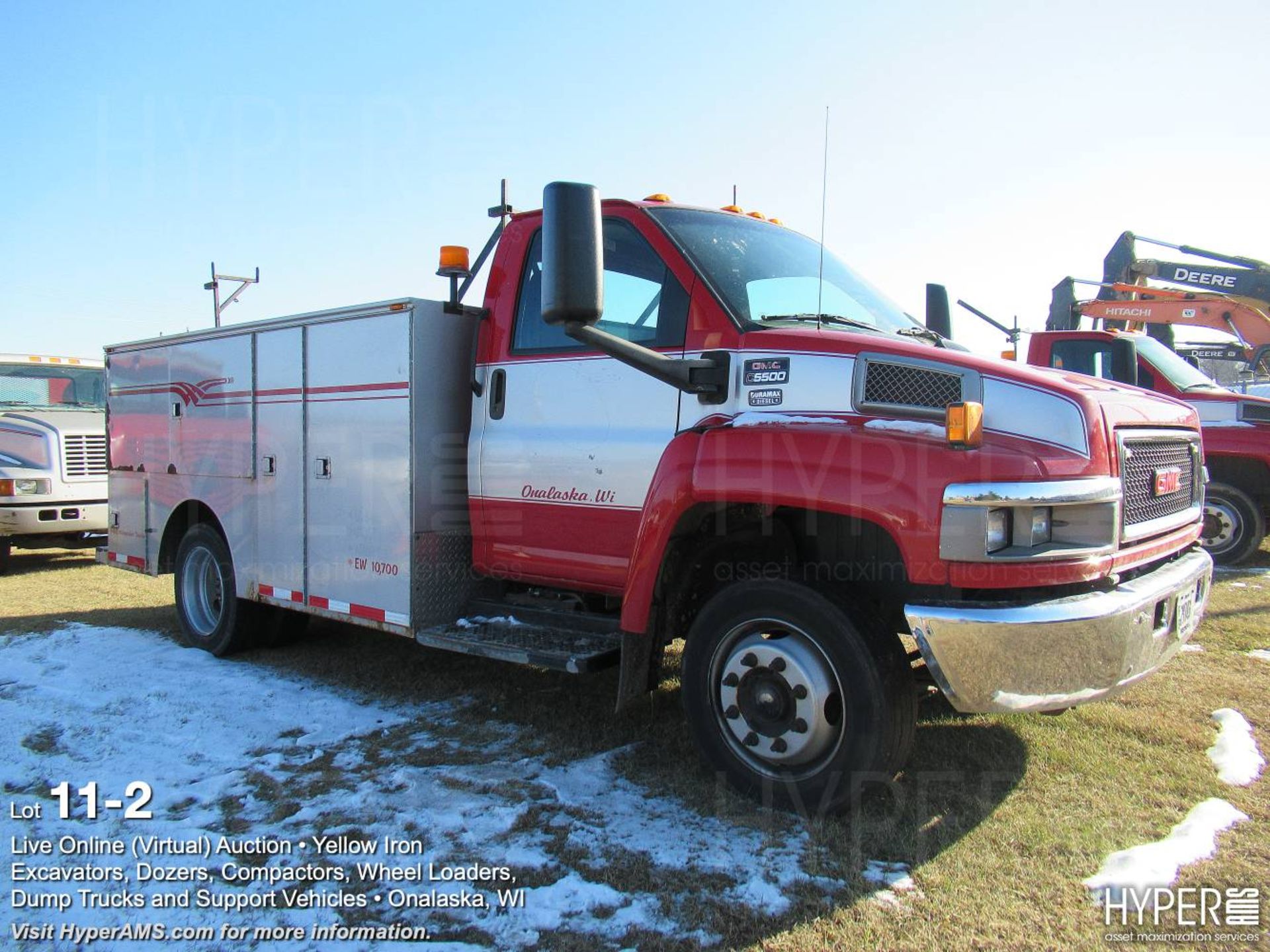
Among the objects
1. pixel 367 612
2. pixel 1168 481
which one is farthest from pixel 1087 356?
pixel 367 612

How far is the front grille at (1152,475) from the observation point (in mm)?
3361

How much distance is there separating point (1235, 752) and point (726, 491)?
266cm

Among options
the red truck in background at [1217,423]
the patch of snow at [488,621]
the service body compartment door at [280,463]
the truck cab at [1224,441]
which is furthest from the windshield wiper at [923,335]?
the truck cab at [1224,441]

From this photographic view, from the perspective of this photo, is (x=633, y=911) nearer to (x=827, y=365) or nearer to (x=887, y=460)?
(x=887, y=460)

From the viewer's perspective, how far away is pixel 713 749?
3.56 m

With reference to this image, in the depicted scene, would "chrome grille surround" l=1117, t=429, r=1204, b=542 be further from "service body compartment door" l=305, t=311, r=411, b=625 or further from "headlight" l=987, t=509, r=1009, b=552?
"service body compartment door" l=305, t=311, r=411, b=625

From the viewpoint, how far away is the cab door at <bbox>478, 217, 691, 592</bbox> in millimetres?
3926

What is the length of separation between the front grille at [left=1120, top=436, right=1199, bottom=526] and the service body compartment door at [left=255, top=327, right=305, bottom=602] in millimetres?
4203

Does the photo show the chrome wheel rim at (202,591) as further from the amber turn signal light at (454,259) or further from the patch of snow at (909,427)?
the patch of snow at (909,427)

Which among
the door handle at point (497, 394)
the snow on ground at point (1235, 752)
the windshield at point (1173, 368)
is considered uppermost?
the windshield at point (1173, 368)

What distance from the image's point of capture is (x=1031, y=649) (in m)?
2.94

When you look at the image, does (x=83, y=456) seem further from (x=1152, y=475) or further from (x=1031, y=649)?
(x=1152, y=475)

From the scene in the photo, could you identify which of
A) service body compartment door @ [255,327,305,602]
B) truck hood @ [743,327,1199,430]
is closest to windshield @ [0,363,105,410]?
service body compartment door @ [255,327,305,602]

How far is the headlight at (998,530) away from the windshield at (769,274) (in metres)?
1.11
